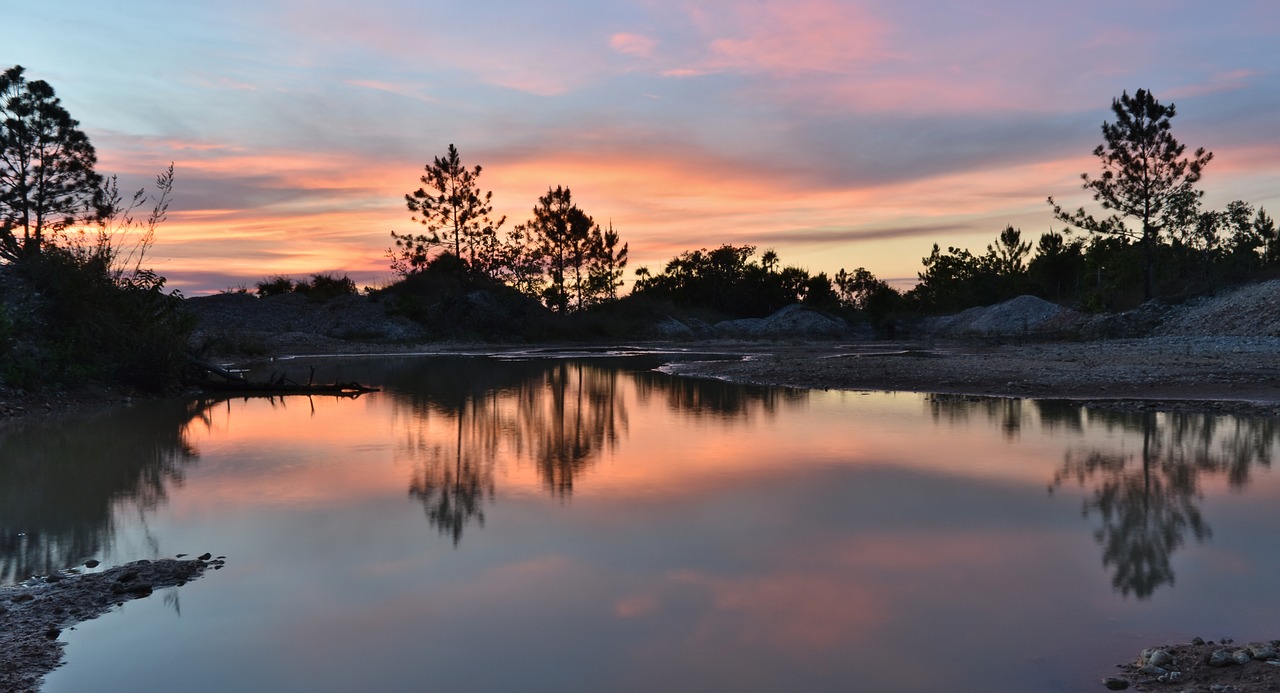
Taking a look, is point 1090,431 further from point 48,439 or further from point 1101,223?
point 1101,223

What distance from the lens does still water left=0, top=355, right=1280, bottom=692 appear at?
232 inches

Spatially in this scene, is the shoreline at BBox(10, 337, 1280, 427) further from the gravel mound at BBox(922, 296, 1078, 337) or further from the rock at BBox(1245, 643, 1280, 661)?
the gravel mound at BBox(922, 296, 1078, 337)

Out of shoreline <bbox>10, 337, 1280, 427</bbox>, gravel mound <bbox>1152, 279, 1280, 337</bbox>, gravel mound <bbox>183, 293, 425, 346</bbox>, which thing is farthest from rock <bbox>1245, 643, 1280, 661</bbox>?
gravel mound <bbox>183, 293, 425, 346</bbox>

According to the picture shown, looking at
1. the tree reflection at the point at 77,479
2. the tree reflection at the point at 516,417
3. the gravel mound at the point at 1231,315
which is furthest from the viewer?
the gravel mound at the point at 1231,315

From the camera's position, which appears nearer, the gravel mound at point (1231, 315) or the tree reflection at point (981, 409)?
the tree reflection at point (981, 409)

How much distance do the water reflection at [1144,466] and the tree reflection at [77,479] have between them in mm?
9807

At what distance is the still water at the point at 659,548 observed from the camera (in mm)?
5898

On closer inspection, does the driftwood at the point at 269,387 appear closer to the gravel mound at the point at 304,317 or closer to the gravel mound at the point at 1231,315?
the gravel mound at the point at 304,317

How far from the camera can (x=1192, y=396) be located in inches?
787

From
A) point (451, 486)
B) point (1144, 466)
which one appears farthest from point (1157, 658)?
point (451, 486)

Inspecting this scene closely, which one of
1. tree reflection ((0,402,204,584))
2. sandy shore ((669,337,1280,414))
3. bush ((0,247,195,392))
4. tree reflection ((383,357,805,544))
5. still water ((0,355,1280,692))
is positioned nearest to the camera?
still water ((0,355,1280,692))

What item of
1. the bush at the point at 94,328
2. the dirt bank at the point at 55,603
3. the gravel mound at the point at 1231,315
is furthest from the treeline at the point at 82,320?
the gravel mound at the point at 1231,315

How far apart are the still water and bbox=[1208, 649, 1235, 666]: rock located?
1.69 ft

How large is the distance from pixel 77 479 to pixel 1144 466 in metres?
15.2
